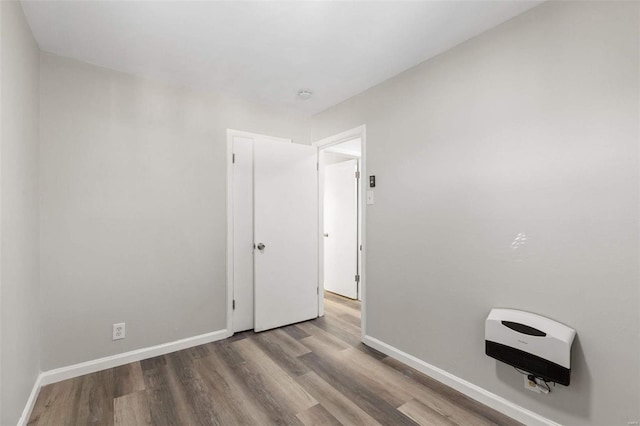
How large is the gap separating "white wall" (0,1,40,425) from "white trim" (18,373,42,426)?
5cm

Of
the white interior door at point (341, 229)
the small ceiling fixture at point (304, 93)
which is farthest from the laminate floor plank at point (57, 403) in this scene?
the white interior door at point (341, 229)

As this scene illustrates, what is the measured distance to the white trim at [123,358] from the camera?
2.08 m

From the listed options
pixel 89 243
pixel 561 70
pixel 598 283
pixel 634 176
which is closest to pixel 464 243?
pixel 598 283

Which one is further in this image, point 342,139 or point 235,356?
point 342,139

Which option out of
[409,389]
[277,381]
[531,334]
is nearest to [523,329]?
[531,334]

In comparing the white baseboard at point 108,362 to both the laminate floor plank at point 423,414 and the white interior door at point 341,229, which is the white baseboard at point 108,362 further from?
the white interior door at point 341,229

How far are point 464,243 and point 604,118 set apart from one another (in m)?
0.98

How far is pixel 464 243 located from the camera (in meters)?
1.98

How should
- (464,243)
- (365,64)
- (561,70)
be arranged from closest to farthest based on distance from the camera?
(561,70), (464,243), (365,64)

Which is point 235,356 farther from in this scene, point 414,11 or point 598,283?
point 414,11

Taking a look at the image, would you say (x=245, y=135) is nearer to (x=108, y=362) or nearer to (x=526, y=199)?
(x=108, y=362)

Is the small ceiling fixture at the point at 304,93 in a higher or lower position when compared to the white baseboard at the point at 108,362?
higher

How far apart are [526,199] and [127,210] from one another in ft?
9.53

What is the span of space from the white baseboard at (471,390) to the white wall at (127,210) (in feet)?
5.55
